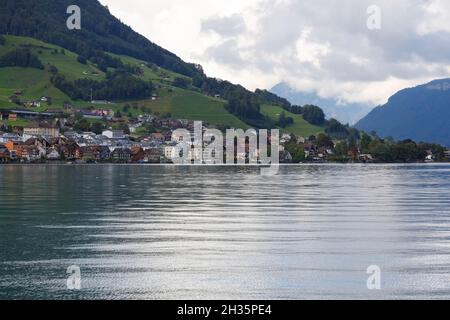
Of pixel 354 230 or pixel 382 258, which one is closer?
pixel 382 258

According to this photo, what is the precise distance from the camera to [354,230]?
45.5 m

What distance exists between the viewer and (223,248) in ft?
127

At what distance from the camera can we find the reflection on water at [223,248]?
30078 mm

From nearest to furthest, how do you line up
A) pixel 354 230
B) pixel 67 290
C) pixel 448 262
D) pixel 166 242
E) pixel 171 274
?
1. pixel 67 290
2. pixel 171 274
3. pixel 448 262
4. pixel 166 242
5. pixel 354 230

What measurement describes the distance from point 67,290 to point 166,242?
11.4 metres

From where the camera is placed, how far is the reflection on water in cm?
3008

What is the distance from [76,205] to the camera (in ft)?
203

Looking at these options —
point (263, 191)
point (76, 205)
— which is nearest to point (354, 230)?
point (76, 205)

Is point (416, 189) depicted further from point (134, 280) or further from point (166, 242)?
point (134, 280)
